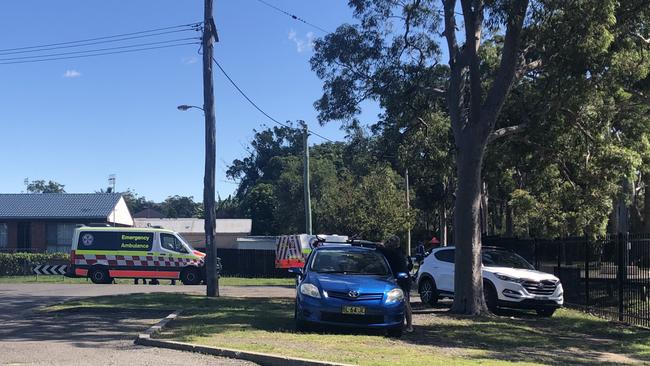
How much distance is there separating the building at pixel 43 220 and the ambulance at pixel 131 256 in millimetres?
12669

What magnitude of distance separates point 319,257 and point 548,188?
1349 cm

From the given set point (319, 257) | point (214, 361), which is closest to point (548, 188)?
point (319, 257)

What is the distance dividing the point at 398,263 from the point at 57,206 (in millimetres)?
34414

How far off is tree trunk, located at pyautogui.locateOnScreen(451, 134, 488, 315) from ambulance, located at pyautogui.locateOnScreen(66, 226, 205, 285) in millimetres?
16087

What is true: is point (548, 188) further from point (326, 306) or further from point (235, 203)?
point (235, 203)

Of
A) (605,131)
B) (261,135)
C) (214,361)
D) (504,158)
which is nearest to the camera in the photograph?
(214,361)

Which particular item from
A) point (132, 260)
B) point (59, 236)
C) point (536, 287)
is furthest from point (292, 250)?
point (536, 287)

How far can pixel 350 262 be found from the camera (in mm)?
11633

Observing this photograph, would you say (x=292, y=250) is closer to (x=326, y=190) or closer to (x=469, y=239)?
(x=469, y=239)

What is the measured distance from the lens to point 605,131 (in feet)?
58.7

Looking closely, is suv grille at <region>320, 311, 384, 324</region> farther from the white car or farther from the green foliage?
the green foliage

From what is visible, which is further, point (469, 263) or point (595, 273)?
point (595, 273)

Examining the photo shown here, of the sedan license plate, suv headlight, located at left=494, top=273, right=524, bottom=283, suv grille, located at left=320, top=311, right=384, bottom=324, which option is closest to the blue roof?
suv headlight, located at left=494, top=273, right=524, bottom=283

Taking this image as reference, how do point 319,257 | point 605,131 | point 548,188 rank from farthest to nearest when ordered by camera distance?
point 548,188 → point 605,131 → point 319,257
